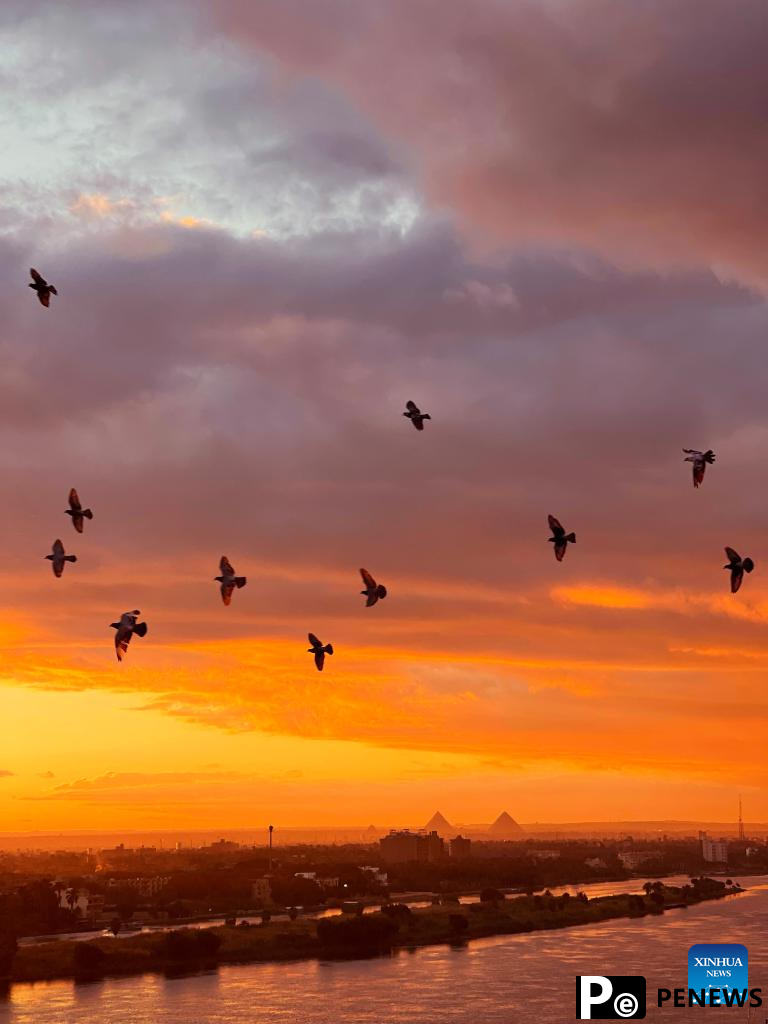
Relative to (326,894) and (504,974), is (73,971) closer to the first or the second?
(504,974)

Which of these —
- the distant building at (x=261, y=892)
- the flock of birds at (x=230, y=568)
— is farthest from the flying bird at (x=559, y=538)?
the distant building at (x=261, y=892)

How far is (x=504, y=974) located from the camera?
105 m

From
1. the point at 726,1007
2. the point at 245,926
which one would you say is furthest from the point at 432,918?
the point at 726,1007

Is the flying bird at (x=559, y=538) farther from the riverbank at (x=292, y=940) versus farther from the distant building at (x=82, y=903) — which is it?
the distant building at (x=82, y=903)

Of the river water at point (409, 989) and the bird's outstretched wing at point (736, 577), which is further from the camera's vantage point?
the river water at point (409, 989)

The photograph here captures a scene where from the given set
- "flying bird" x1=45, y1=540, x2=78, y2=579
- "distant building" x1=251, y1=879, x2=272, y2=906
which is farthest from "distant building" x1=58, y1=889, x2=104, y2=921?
"flying bird" x1=45, y1=540, x2=78, y2=579

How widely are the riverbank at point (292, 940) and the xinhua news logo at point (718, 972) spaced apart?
29.5 metres

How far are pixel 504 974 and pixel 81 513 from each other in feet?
203

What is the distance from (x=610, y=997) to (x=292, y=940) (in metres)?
44.9

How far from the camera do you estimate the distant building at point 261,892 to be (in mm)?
182500

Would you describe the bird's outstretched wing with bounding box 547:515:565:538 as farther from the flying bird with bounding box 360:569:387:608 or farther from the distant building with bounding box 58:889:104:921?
the distant building with bounding box 58:889:104:921

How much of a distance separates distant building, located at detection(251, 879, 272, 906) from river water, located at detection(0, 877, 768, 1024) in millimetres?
56173

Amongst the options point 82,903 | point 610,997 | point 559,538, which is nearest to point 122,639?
point 559,538

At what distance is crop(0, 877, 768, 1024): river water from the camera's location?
286 feet
